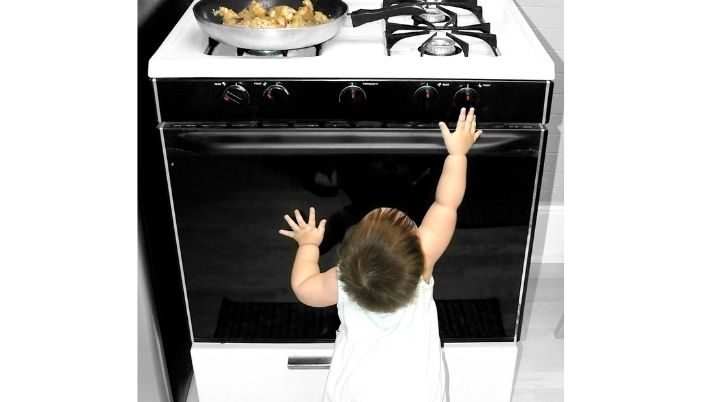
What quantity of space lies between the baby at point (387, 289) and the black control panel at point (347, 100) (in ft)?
0.16

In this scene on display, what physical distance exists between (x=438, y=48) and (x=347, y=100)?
214mm

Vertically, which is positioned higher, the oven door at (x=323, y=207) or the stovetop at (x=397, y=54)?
the stovetop at (x=397, y=54)

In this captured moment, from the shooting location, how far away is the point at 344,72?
4.93 ft

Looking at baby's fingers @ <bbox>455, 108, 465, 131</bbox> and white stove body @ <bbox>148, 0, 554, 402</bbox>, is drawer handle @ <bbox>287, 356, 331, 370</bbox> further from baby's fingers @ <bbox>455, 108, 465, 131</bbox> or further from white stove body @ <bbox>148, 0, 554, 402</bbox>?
baby's fingers @ <bbox>455, 108, 465, 131</bbox>

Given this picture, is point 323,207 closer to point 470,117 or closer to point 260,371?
point 470,117

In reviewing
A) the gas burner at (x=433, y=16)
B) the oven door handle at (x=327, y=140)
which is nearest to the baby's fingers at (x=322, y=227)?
the oven door handle at (x=327, y=140)

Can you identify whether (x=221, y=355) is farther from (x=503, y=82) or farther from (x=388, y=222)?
(x=503, y=82)

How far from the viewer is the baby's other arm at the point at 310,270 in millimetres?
1492

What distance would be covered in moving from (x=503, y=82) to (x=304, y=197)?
1.45 feet

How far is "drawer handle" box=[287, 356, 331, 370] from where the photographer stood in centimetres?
180

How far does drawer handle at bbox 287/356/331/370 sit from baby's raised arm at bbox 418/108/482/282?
424 millimetres

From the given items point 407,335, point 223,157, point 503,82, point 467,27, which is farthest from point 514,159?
point 223,157

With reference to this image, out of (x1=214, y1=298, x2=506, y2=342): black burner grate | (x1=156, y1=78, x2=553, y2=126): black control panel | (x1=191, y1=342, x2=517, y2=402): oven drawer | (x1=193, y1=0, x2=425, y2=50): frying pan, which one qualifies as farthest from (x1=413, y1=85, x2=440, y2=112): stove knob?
(x1=191, y1=342, x2=517, y2=402): oven drawer

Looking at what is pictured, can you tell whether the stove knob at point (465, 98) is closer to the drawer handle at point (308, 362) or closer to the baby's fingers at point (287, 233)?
the baby's fingers at point (287, 233)
